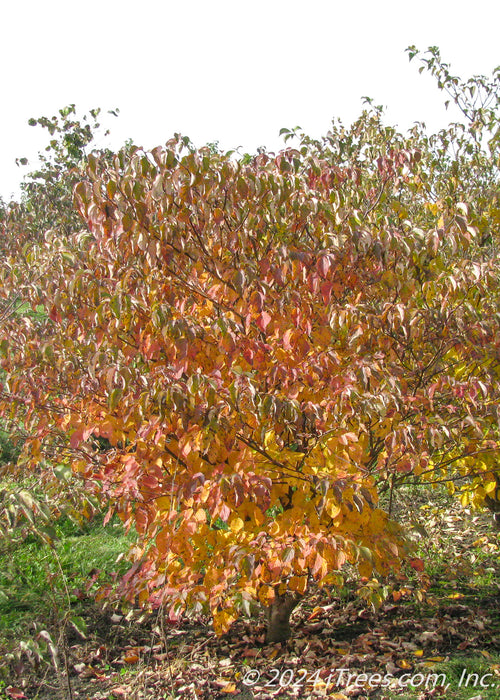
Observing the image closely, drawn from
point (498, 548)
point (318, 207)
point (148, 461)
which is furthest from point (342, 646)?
point (318, 207)

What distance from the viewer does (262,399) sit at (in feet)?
7.59

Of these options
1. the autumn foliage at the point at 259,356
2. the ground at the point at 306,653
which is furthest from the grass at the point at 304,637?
the autumn foliage at the point at 259,356

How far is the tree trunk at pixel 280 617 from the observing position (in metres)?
3.31

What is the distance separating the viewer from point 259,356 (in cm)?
275

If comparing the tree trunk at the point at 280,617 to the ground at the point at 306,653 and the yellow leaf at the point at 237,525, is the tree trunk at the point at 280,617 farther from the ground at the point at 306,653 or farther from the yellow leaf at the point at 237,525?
the yellow leaf at the point at 237,525

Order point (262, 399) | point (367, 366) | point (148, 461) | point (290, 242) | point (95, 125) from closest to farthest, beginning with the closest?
point (262, 399), point (367, 366), point (148, 461), point (290, 242), point (95, 125)

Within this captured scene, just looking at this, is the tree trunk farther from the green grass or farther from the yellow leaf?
the green grass

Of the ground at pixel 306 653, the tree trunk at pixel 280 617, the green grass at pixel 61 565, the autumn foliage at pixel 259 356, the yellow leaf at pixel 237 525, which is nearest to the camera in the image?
the autumn foliage at pixel 259 356

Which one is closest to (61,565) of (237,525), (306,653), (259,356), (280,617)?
(280,617)

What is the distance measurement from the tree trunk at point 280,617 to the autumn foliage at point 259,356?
0.36 m

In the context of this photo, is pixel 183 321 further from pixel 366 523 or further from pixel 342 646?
pixel 342 646

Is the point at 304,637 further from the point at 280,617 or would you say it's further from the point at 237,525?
the point at 237,525

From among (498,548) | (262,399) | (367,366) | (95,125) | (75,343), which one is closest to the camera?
(262,399)

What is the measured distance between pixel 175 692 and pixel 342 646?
0.96 meters
